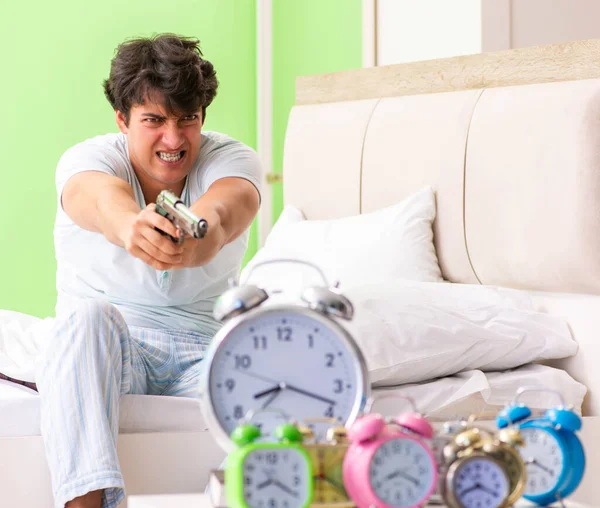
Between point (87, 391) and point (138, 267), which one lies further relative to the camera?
point (138, 267)

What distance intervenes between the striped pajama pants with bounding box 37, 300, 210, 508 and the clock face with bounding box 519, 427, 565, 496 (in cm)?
74

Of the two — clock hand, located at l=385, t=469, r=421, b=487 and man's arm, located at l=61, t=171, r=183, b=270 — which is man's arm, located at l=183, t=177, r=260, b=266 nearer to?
man's arm, located at l=61, t=171, r=183, b=270

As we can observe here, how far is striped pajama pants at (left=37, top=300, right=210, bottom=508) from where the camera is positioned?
1.56 m

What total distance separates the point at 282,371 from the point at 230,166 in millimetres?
1108

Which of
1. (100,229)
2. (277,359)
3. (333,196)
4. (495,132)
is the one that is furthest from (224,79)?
(277,359)

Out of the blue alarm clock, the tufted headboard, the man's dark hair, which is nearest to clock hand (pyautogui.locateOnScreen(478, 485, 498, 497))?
the blue alarm clock

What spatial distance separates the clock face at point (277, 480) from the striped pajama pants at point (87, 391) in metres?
0.65

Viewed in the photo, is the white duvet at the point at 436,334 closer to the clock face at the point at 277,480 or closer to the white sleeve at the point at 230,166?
the white sleeve at the point at 230,166

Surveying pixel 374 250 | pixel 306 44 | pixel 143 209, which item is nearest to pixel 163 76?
pixel 143 209

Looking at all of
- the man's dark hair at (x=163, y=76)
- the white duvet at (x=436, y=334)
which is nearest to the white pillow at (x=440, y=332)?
the white duvet at (x=436, y=334)

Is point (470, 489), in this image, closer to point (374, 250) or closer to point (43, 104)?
point (374, 250)

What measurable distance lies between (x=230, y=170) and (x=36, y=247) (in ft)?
5.67

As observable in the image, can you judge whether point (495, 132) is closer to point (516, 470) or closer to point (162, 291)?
point (162, 291)

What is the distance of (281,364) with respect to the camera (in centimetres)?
107
